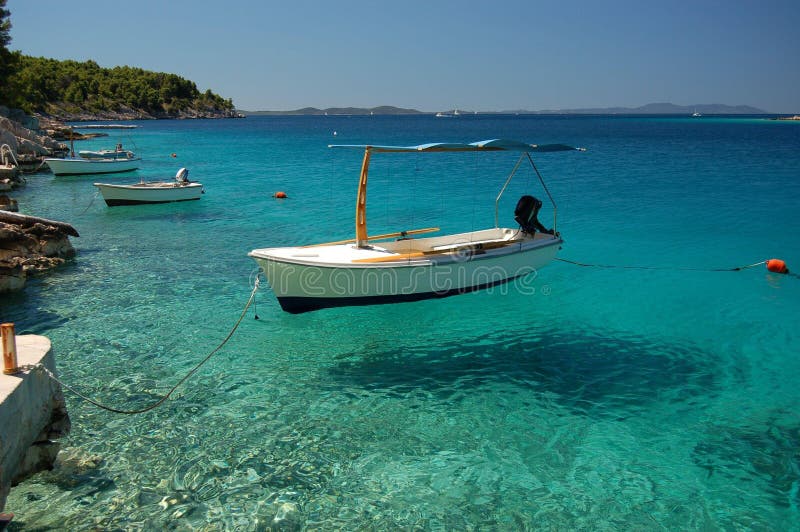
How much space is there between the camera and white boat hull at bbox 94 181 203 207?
2514 centimetres

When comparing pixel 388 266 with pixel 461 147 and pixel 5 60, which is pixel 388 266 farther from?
pixel 5 60

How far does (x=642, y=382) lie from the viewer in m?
9.55

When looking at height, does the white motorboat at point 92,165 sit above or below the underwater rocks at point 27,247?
above

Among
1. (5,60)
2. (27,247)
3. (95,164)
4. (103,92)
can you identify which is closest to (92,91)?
(103,92)

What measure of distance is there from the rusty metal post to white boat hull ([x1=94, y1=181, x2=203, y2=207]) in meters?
21.0

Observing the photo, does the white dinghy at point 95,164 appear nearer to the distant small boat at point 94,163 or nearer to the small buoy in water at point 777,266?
the distant small boat at point 94,163

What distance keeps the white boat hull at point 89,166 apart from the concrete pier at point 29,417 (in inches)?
1235

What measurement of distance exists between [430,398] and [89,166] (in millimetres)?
33565

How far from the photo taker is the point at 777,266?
16.1 metres

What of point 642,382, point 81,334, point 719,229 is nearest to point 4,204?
point 81,334

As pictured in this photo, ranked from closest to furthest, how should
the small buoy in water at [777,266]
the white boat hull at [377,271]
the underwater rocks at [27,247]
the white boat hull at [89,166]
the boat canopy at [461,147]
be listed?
the white boat hull at [377,271], the boat canopy at [461,147], the underwater rocks at [27,247], the small buoy in water at [777,266], the white boat hull at [89,166]

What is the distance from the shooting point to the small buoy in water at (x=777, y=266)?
52.7 feet

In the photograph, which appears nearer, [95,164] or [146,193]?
[146,193]

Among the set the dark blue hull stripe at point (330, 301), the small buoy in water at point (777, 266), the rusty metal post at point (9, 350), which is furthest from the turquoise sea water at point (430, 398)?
the rusty metal post at point (9, 350)
